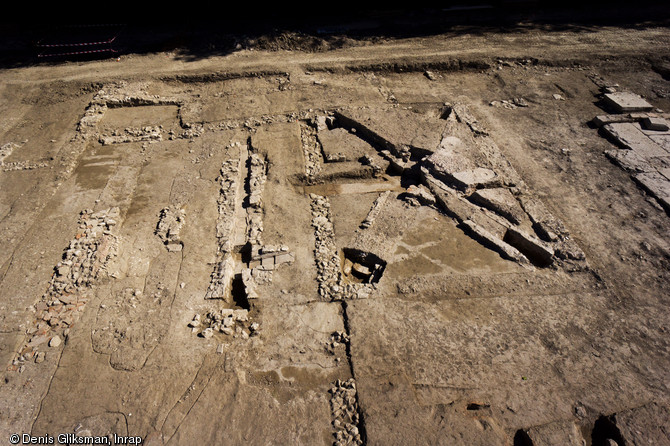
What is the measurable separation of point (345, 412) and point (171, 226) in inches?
149

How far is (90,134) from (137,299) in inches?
196

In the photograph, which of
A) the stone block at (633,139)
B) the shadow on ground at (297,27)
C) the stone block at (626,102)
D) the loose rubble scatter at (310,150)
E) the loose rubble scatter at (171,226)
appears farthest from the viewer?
the shadow on ground at (297,27)

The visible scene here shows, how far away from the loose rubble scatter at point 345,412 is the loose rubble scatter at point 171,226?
310 centimetres

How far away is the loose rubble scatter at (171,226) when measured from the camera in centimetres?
Result: 547

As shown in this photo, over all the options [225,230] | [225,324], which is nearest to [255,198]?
[225,230]

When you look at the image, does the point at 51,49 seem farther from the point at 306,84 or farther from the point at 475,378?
the point at 475,378

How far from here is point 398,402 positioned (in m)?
3.79

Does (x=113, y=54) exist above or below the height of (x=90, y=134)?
above

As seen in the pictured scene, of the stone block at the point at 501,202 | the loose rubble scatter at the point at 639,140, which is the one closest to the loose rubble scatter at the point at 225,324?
the stone block at the point at 501,202

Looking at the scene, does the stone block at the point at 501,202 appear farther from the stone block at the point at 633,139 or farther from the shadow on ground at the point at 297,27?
the shadow on ground at the point at 297,27

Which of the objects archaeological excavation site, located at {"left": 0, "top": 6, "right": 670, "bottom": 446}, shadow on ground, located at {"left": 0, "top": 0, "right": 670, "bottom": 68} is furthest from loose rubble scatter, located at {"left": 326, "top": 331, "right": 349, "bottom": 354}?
shadow on ground, located at {"left": 0, "top": 0, "right": 670, "bottom": 68}

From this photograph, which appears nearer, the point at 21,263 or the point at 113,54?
the point at 21,263

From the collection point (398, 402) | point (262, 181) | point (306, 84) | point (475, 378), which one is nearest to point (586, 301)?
point (475, 378)

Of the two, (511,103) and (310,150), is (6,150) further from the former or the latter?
(511,103)
